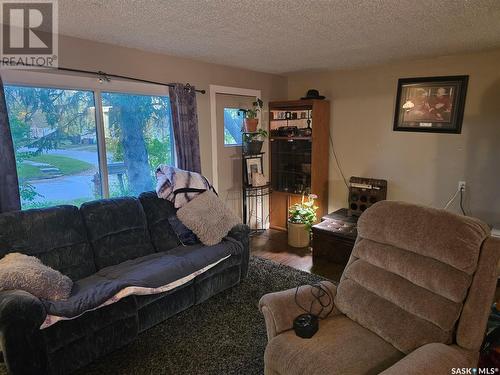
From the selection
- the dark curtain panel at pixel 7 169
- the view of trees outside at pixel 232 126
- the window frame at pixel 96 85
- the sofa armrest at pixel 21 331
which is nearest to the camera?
the sofa armrest at pixel 21 331

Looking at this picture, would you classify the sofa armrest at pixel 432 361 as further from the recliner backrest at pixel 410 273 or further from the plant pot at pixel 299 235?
the plant pot at pixel 299 235

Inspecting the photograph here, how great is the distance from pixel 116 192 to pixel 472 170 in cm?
380

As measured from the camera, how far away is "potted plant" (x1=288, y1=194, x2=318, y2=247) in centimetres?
411

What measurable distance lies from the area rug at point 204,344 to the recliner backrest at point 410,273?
2.55ft

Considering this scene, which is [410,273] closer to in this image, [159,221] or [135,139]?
[159,221]

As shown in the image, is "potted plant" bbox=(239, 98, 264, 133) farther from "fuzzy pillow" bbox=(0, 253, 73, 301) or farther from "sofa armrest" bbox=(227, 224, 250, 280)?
"fuzzy pillow" bbox=(0, 253, 73, 301)

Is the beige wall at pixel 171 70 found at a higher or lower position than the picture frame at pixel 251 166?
higher

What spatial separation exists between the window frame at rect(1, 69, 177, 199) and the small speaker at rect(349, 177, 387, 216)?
8.32 ft

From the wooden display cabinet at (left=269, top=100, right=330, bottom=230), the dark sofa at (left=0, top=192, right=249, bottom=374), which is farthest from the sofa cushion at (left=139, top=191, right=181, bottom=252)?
the wooden display cabinet at (left=269, top=100, right=330, bottom=230)

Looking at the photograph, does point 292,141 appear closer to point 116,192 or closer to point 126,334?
point 116,192

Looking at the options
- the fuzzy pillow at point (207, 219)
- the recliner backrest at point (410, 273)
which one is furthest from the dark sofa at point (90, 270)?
the recliner backrest at point (410, 273)

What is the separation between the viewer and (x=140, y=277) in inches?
90.6

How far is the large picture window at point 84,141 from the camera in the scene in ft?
8.82

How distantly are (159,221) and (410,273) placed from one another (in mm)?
2181
